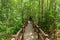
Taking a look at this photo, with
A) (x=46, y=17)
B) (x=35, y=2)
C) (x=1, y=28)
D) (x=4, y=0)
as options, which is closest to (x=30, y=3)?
(x=35, y=2)

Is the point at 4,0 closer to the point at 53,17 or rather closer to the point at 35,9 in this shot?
the point at 53,17

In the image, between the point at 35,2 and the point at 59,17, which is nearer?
the point at 59,17

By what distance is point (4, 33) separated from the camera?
13375mm

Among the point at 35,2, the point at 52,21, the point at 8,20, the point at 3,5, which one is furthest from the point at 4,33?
the point at 35,2

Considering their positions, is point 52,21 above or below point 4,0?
below

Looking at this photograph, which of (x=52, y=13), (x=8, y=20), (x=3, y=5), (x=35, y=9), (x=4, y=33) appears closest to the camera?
(x=4, y=33)

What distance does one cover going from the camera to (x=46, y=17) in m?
19.0

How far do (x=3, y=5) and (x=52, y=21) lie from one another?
217 inches

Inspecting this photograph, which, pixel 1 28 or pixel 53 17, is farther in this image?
pixel 53 17

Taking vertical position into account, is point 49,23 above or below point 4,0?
below

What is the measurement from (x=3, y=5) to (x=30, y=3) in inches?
431

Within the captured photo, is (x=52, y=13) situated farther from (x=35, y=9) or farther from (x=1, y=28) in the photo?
(x=35, y=9)

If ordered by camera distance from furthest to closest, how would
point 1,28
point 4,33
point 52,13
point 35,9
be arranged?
point 35,9 < point 52,13 < point 1,28 < point 4,33

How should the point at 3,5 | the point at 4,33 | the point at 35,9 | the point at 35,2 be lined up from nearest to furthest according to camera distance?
the point at 4,33
the point at 3,5
the point at 35,9
the point at 35,2
